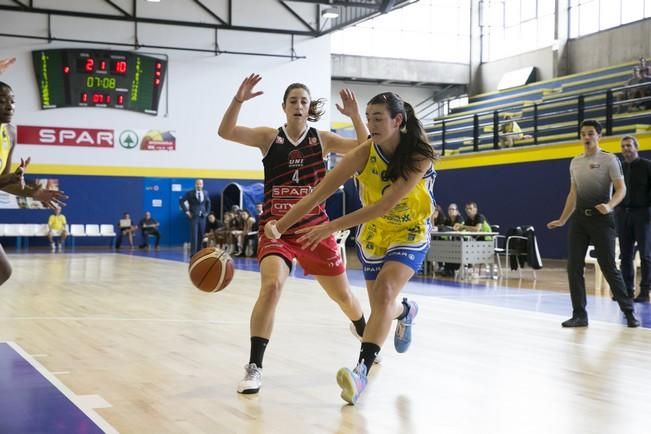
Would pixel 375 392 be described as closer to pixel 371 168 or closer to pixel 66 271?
pixel 371 168

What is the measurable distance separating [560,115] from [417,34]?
1087cm

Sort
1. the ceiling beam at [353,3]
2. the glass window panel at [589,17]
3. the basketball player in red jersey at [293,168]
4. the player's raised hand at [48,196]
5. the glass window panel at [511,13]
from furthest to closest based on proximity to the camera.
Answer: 1. the glass window panel at [511,13]
2. the glass window panel at [589,17]
3. the ceiling beam at [353,3]
4. the basketball player in red jersey at [293,168]
5. the player's raised hand at [48,196]

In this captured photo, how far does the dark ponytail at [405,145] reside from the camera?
13.3 ft

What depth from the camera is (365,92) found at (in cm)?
3022

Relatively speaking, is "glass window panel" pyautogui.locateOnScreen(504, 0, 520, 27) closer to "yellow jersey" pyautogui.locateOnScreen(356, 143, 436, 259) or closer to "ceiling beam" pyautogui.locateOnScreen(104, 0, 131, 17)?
"ceiling beam" pyautogui.locateOnScreen(104, 0, 131, 17)

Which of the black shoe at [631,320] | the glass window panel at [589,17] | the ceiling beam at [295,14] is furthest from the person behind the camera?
the ceiling beam at [295,14]

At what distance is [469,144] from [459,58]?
28.1 feet

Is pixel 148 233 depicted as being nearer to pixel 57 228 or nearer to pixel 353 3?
pixel 57 228

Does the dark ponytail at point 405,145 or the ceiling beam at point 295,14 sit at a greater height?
the ceiling beam at point 295,14

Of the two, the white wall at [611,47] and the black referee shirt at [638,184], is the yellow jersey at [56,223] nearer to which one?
the white wall at [611,47]

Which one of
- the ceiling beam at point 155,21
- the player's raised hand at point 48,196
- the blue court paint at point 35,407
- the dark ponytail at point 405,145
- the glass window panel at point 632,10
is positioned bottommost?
the blue court paint at point 35,407

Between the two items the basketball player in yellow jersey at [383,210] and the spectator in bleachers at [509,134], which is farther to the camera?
the spectator in bleachers at [509,134]

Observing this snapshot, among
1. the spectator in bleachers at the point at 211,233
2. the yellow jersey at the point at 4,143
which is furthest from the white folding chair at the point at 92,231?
the yellow jersey at the point at 4,143

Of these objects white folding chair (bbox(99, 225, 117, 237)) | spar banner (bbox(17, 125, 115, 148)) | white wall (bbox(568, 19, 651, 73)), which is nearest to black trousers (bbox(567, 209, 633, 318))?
white wall (bbox(568, 19, 651, 73))
